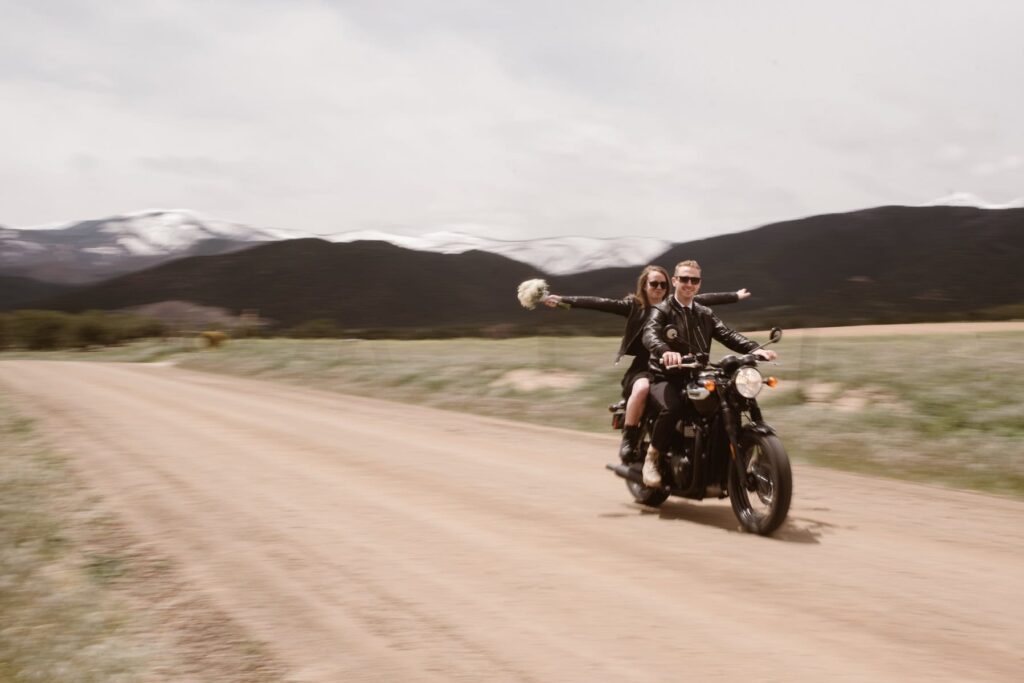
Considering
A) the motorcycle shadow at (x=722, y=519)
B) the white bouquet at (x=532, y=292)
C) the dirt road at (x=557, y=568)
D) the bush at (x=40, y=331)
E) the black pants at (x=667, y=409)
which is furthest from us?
the bush at (x=40, y=331)

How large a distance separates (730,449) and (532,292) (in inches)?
83.5

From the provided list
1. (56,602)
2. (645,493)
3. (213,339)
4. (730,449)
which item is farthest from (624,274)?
(56,602)

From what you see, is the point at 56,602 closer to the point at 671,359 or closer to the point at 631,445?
the point at 671,359

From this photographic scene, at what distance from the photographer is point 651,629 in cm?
469

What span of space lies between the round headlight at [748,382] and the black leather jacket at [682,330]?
0.76 meters

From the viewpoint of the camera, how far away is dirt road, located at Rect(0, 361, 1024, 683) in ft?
14.1

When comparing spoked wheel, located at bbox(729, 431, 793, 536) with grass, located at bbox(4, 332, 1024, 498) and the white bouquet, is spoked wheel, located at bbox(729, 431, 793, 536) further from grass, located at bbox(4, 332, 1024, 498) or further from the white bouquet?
A: grass, located at bbox(4, 332, 1024, 498)

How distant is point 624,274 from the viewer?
536 feet

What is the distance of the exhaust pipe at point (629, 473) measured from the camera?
786 cm

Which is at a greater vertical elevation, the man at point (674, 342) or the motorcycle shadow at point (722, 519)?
the man at point (674, 342)

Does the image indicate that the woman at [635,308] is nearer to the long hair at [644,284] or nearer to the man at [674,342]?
the long hair at [644,284]

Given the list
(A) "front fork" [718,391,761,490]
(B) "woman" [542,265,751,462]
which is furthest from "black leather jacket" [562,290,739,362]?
(A) "front fork" [718,391,761,490]

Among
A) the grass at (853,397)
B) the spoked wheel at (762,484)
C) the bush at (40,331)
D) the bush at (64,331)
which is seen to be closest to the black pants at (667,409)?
the spoked wheel at (762,484)

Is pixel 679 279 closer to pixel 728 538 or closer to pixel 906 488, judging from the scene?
pixel 728 538
